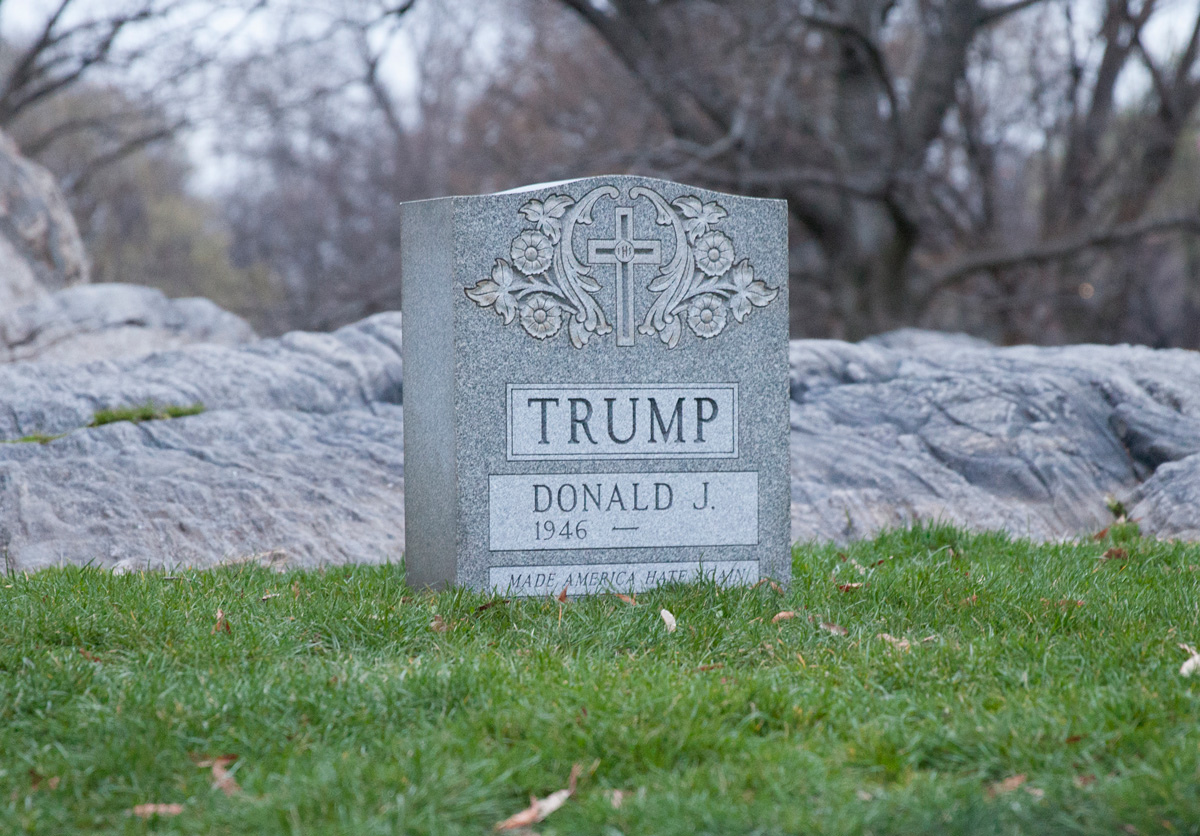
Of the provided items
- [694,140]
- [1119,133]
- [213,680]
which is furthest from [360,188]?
[213,680]

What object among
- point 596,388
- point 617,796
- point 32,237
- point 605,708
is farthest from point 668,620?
point 32,237

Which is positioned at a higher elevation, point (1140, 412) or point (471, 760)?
point (1140, 412)

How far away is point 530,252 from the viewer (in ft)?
16.3

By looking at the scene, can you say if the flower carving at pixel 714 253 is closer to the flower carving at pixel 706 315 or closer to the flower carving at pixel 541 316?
the flower carving at pixel 706 315

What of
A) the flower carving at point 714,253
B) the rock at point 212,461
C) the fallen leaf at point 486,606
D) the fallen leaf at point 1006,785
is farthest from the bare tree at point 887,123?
the fallen leaf at point 1006,785

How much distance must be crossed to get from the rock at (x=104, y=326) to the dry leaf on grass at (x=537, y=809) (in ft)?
24.3

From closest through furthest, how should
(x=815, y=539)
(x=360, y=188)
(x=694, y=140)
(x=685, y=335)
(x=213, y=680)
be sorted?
(x=213, y=680)
(x=685, y=335)
(x=815, y=539)
(x=694, y=140)
(x=360, y=188)

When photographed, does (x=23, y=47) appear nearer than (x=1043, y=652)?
No

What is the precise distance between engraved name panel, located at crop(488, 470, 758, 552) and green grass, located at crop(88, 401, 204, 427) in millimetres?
3221

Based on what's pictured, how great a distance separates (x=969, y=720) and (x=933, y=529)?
279 cm

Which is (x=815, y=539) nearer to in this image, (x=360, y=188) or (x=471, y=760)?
(x=471, y=760)

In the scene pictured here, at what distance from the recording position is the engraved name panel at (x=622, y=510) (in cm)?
491

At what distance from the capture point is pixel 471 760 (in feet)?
10.0

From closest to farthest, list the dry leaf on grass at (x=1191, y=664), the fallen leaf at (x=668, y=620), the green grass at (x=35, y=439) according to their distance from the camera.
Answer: the dry leaf on grass at (x=1191, y=664)
the fallen leaf at (x=668, y=620)
the green grass at (x=35, y=439)
